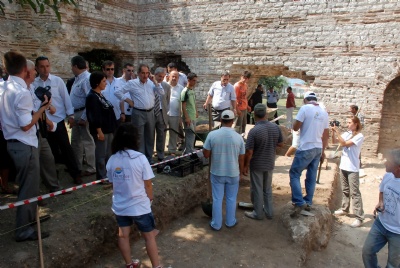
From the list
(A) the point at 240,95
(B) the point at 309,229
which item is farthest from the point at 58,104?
(A) the point at 240,95

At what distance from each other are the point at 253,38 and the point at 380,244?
8.77 meters

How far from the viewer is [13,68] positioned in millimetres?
2986

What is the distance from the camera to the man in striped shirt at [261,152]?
4387 mm

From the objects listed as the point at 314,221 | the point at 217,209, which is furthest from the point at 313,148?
the point at 217,209

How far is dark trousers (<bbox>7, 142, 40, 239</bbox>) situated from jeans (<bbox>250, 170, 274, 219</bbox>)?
2.86 metres

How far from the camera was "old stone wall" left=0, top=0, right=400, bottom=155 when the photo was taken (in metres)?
9.29

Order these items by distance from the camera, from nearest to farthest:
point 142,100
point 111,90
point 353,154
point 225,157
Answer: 1. point 225,157
2. point 142,100
3. point 353,154
4. point 111,90

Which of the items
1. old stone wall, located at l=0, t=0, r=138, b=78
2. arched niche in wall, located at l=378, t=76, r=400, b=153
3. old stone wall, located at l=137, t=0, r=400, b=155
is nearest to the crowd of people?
old stone wall, located at l=137, t=0, r=400, b=155

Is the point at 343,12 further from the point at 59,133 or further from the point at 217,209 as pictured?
the point at 59,133

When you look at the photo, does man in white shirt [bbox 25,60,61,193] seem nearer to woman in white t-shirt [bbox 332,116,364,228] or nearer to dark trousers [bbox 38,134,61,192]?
dark trousers [bbox 38,134,61,192]

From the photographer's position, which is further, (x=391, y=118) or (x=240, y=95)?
(x=391, y=118)

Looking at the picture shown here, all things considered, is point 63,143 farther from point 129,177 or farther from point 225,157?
point 225,157

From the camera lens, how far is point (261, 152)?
4445 millimetres

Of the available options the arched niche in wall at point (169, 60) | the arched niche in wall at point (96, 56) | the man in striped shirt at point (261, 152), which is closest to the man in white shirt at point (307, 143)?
the man in striped shirt at point (261, 152)
